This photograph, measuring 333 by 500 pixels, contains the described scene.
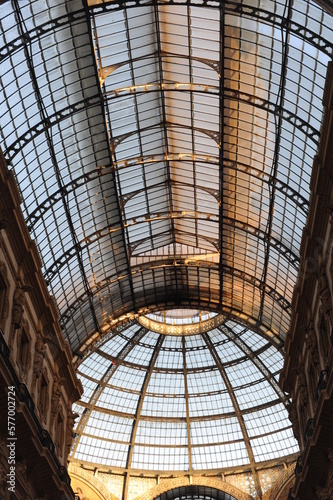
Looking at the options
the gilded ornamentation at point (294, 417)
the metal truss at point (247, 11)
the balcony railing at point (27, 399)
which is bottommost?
the balcony railing at point (27, 399)

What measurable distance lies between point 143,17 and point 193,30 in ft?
8.24

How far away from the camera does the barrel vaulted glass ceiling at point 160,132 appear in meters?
29.6

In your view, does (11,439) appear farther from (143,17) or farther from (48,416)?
(143,17)

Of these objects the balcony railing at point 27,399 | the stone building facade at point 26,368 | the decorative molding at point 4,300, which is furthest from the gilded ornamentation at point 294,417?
the decorative molding at point 4,300

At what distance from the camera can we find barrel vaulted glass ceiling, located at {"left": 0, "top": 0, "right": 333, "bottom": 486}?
29.6m

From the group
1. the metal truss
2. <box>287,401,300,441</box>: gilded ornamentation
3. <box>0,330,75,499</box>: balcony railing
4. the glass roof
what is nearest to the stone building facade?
<box>0,330,75,499</box>: balcony railing

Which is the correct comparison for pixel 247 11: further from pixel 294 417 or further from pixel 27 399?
pixel 294 417

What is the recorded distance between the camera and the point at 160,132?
39.8 m

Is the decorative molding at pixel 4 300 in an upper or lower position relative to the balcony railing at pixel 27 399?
upper

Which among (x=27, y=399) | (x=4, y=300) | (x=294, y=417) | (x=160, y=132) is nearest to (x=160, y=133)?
(x=160, y=132)

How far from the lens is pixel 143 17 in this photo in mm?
31453

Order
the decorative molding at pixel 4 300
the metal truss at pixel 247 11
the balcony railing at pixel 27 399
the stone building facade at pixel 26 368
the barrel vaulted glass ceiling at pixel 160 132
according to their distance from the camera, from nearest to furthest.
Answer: the balcony railing at pixel 27 399 < the stone building facade at pixel 26 368 < the metal truss at pixel 247 11 < the decorative molding at pixel 4 300 < the barrel vaulted glass ceiling at pixel 160 132

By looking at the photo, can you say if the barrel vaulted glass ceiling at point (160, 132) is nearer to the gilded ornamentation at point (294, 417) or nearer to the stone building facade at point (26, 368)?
the stone building facade at point (26, 368)

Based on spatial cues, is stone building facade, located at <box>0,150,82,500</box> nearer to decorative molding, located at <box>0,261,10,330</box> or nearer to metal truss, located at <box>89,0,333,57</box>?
decorative molding, located at <box>0,261,10,330</box>
